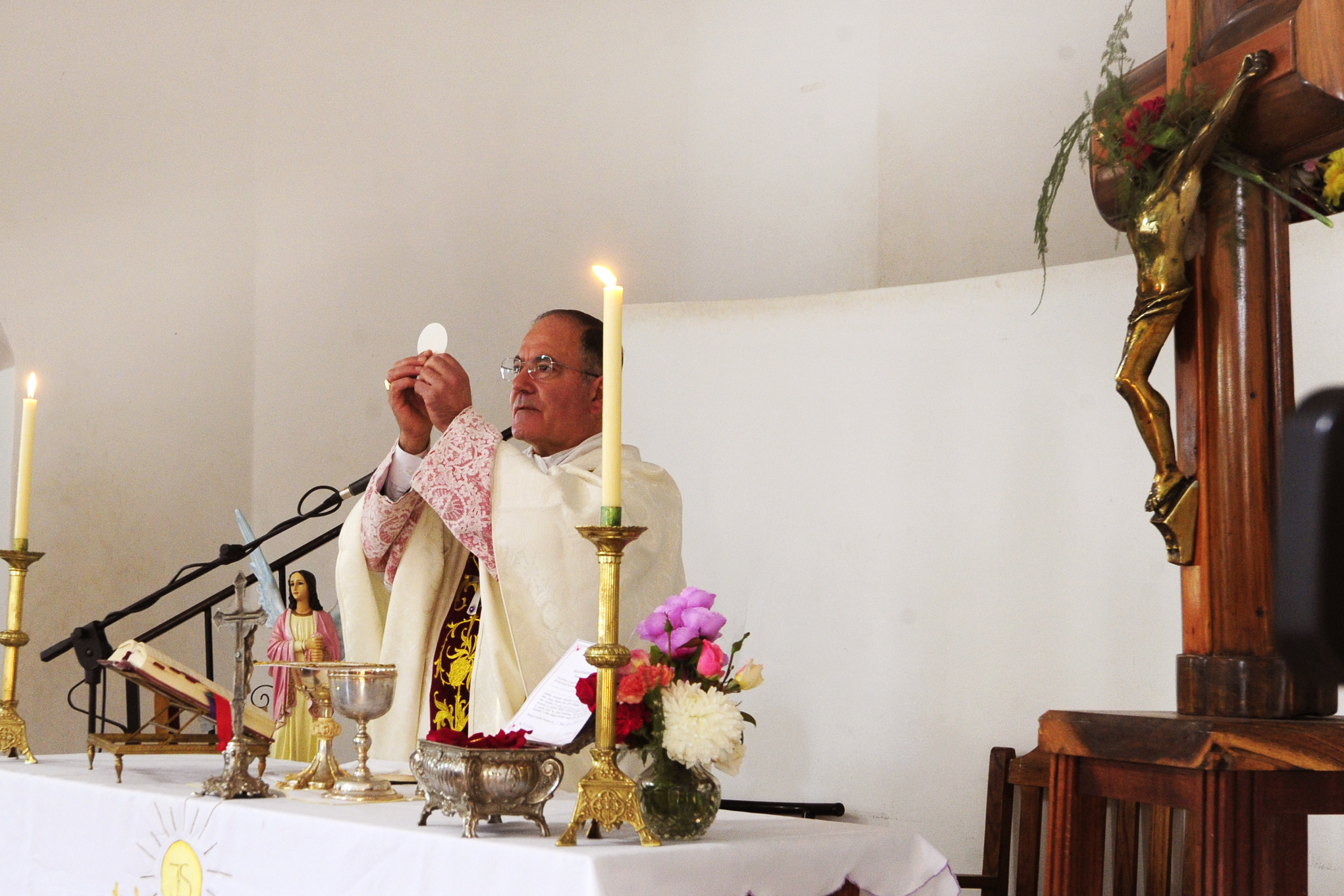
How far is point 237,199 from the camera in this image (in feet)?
18.8

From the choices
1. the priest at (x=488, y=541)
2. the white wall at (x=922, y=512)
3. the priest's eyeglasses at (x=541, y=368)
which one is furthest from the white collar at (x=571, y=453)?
the white wall at (x=922, y=512)

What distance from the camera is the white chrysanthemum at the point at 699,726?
5.42ft

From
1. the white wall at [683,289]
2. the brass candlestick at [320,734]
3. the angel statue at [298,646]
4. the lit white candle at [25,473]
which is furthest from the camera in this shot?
the white wall at [683,289]

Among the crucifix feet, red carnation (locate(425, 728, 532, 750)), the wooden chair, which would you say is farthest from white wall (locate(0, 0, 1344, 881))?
red carnation (locate(425, 728, 532, 750))

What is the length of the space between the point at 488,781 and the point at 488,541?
98cm

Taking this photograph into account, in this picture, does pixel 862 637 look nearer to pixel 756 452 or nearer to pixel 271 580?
pixel 756 452

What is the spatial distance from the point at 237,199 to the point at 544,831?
4.68 metres

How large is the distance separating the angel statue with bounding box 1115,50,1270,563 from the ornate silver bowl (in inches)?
38.6

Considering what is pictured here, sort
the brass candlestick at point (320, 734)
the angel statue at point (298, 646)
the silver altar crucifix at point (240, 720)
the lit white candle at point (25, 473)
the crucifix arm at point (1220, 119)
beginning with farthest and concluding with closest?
the angel statue at point (298, 646) < the lit white candle at point (25, 473) < the brass candlestick at point (320, 734) < the silver altar crucifix at point (240, 720) < the crucifix arm at point (1220, 119)

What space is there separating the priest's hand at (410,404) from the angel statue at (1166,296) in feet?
4.34

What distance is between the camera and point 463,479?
2.58 meters

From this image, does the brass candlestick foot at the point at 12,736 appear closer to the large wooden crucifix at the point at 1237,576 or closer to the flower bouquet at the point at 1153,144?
the large wooden crucifix at the point at 1237,576

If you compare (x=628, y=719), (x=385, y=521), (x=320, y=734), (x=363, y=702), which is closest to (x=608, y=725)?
(x=628, y=719)

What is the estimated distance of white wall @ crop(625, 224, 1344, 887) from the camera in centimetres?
346
